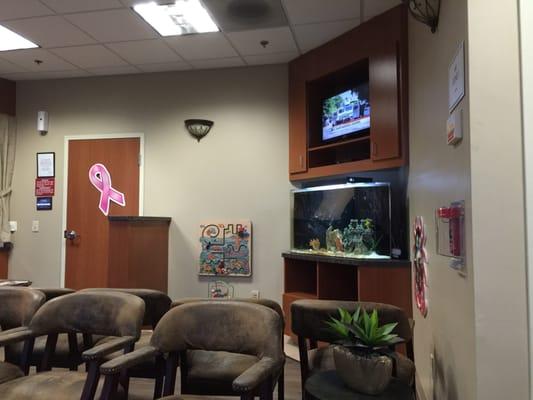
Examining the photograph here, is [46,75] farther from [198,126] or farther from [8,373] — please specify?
[8,373]

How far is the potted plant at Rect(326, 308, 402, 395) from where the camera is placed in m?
1.63

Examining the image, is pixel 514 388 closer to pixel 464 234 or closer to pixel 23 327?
pixel 464 234

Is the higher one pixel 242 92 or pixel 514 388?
pixel 242 92

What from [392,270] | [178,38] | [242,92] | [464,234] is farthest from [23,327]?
[242,92]

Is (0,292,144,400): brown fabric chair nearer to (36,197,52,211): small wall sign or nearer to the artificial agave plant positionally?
the artificial agave plant

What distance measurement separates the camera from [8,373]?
195cm

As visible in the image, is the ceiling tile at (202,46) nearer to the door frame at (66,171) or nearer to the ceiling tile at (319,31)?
the ceiling tile at (319,31)

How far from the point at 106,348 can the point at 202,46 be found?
3.10m

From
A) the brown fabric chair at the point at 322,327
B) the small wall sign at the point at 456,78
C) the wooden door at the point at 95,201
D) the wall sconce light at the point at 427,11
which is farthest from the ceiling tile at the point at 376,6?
the wooden door at the point at 95,201

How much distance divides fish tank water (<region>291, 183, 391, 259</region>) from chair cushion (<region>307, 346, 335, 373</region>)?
1198 millimetres

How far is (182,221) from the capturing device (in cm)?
457

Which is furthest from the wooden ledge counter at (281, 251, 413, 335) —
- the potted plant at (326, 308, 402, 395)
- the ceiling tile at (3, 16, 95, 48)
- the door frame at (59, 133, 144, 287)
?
the ceiling tile at (3, 16, 95, 48)

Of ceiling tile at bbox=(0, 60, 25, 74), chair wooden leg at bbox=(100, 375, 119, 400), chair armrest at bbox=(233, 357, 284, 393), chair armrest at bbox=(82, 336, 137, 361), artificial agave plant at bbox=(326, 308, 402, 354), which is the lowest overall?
chair wooden leg at bbox=(100, 375, 119, 400)

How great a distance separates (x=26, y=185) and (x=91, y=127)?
110 centimetres
